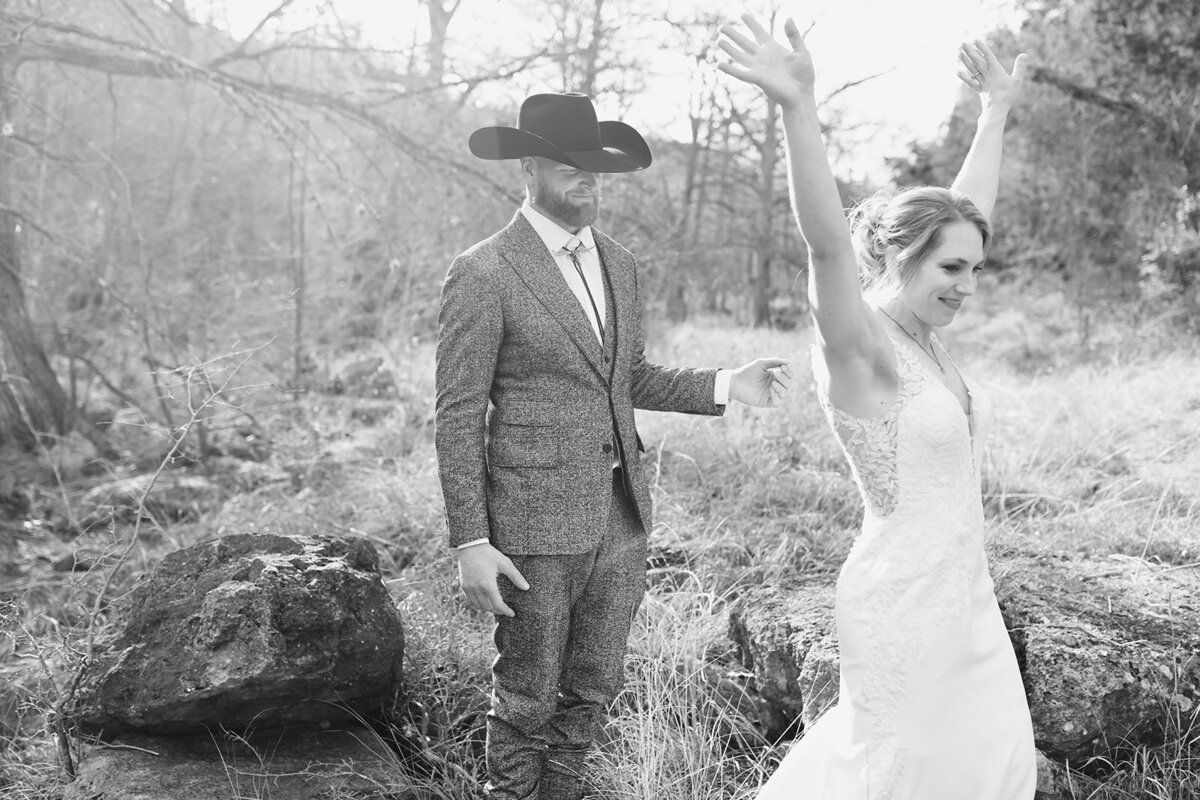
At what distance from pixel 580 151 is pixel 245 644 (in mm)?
1807

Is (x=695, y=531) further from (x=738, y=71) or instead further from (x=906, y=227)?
(x=738, y=71)

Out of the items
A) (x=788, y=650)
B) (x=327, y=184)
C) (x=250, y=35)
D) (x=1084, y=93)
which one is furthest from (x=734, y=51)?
(x=1084, y=93)

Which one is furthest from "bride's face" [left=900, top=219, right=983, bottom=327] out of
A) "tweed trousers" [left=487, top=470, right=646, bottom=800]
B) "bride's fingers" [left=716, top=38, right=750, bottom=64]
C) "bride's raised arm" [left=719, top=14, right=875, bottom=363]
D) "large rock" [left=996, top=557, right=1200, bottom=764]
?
"large rock" [left=996, top=557, right=1200, bottom=764]

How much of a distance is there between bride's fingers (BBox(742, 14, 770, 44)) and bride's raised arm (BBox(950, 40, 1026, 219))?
1.22 m

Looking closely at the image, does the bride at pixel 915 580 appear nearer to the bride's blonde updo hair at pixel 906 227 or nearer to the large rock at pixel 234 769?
the bride's blonde updo hair at pixel 906 227

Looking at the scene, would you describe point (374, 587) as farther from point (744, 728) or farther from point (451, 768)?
point (744, 728)

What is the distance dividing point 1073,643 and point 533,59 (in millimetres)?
5518

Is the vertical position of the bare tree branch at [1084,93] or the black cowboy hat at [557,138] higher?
the bare tree branch at [1084,93]

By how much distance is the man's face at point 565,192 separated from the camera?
2.81 metres

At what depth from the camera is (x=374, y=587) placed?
3525 millimetres

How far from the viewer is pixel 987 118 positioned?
3.06 m

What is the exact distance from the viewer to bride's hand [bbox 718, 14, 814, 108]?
1897mm

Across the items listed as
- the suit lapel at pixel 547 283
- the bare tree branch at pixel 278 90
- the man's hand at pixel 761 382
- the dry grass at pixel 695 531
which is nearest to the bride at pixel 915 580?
the man's hand at pixel 761 382

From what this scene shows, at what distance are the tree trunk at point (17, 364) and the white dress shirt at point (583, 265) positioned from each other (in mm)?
6401
